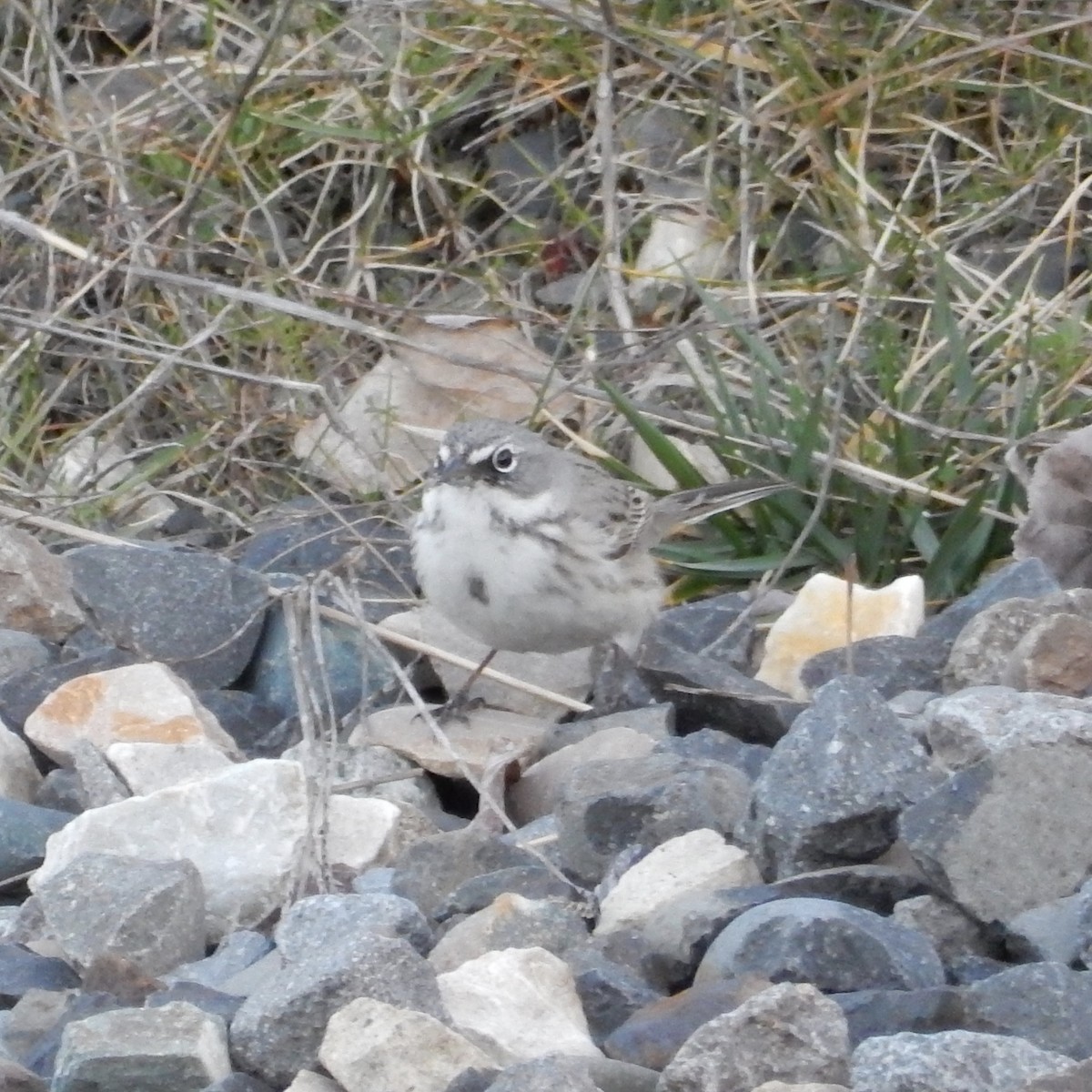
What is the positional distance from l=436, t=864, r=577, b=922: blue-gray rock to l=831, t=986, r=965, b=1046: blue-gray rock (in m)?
→ 0.74

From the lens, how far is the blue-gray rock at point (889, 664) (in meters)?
4.38

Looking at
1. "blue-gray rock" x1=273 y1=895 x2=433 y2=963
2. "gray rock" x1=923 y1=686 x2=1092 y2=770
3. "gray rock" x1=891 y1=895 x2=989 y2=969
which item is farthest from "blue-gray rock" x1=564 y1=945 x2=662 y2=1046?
"gray rock" x1=923 y1=686 x2=1092 y2=770

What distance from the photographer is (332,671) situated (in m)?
4.80

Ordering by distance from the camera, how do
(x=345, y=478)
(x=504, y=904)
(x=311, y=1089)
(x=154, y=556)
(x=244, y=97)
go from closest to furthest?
(x=311, y=1089)
(x=504, y=904)
(x=154, y=556)
(x=345, y=478)
(x=244, y=97)

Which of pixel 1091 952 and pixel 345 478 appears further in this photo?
pixel 345 478

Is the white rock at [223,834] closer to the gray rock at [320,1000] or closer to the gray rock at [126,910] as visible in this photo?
the gray rock at [126,910]

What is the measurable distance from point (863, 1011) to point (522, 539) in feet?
7.79

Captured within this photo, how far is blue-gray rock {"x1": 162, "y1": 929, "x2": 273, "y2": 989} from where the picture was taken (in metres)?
3.18

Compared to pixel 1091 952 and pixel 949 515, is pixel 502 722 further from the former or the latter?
pixel 1091 952


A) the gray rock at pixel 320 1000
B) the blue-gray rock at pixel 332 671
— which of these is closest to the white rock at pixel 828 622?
the blue-gray rock at pixel 332 671

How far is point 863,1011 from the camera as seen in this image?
107 inches

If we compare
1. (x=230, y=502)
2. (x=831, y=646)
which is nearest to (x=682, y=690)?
(x=831, y=646)

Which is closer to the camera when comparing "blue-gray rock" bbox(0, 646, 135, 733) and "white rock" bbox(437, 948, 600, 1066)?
"white rock" bbox(437, 948, 600, 1066)

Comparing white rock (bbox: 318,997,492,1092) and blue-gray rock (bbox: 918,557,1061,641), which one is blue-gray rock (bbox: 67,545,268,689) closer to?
blue-gray rock (bbox: 918,557,1061,641)
